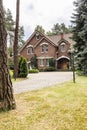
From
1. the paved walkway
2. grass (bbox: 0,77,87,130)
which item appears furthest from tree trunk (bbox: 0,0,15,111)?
the paved walkway

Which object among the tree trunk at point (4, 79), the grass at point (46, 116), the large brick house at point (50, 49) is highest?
the large brick house at point (50, 49)

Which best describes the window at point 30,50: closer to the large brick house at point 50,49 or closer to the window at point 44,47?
the large brick house at point 50,49

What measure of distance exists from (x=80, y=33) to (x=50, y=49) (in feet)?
66.6

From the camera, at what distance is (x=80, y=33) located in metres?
25.5

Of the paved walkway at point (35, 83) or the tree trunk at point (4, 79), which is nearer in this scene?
the tree trunk at point (4, 79)

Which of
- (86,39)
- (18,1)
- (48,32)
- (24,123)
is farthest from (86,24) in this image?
(48,32)

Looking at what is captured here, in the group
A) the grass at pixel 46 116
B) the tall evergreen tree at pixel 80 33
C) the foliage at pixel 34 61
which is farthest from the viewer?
the foliage at pixel 34 61

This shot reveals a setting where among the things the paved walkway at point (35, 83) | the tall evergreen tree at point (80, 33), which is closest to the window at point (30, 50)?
the tall evergreen tree at point (80, 33)

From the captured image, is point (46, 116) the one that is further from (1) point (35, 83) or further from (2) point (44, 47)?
(2) point (44, 47)

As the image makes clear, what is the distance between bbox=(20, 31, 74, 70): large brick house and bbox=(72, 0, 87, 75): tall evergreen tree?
16155 millimetres

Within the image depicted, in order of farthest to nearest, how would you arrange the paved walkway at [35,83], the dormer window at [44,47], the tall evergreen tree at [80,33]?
1. the dormer window at [44,47]
2. the tall evergreen tree at [80,33]
3. the paved walkway at [35,83]

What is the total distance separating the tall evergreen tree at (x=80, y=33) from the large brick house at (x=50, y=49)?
53.0ft

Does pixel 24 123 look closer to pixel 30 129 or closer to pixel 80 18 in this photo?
pixel 30 129

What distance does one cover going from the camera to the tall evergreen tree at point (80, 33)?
2566 cm
